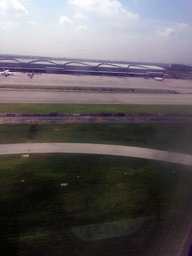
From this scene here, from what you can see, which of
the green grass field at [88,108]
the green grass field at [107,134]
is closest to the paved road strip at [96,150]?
the green grass field at [107,134]

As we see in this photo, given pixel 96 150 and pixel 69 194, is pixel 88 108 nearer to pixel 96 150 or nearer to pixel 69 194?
pixel 96 150

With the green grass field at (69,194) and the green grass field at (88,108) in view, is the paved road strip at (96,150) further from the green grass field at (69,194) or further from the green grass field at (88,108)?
the green grass field at (88,108)

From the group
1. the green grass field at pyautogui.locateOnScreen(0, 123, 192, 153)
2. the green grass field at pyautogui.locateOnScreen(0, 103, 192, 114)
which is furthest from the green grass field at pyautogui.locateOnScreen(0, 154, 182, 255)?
the green grass field at pyautogui.locateOnScreen(0, 103, 192, 114)

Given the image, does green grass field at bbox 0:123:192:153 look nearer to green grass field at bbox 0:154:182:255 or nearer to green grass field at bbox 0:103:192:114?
green grass field at bbox 0:154:182:255

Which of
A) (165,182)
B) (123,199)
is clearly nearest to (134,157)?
(165,182)

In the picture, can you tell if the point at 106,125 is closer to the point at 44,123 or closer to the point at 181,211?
the point at 44,123

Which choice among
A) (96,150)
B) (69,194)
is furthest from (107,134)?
(69,194)
